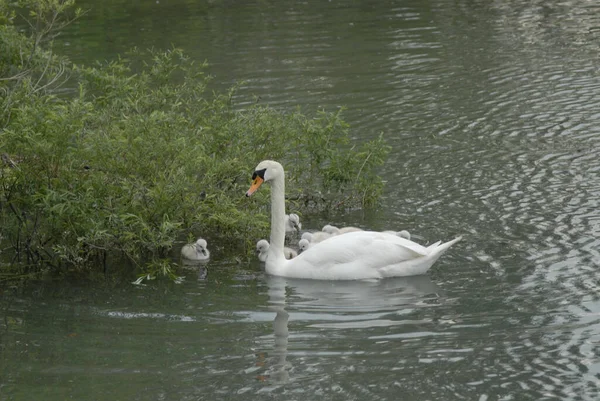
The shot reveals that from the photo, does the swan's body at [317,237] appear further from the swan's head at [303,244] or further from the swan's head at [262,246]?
the swan's head at [262,246]

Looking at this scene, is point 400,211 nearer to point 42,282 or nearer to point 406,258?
point 406,258

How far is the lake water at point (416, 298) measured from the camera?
9398mm

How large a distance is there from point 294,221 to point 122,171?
279cm

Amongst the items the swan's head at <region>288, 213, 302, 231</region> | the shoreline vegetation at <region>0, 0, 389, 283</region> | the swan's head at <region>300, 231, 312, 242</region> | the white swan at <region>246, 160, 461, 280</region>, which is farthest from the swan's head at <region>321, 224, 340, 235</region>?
the white swan at <region>246, 160, 461, 280</region>

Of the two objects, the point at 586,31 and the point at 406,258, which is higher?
the point at 586,31

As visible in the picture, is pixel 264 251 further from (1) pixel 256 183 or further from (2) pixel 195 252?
(1) pixel 256 183

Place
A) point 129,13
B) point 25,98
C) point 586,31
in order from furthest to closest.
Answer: point 129,13 < point 586,31 < point 25,98

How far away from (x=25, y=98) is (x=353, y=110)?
27.7ft

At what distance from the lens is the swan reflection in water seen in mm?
10812

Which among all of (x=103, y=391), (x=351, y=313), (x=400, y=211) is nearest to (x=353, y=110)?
(x=400, y=211)

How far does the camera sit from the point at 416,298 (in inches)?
457

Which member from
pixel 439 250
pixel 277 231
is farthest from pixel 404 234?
pixel 277 231

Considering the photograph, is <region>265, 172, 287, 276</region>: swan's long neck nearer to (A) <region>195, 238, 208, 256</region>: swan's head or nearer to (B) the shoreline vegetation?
(B) the shoreline vegetation

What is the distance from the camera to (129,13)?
33.3m
